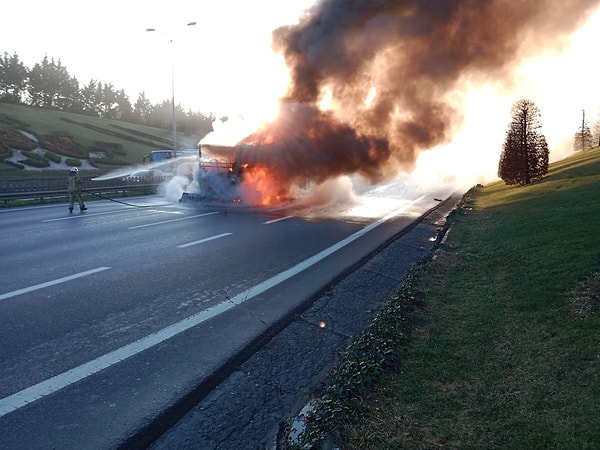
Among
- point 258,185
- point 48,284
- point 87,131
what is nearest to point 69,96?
point 87,131

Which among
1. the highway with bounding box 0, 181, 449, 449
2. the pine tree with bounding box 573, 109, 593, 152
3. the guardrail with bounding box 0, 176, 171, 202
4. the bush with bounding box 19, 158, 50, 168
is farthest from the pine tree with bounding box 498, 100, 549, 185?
the pine tree with bounding box 573, 109, 593, 152

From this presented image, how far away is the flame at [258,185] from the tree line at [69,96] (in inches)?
2107

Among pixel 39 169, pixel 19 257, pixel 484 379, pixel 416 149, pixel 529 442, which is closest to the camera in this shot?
pixel 529 442

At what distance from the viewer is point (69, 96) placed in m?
89.8

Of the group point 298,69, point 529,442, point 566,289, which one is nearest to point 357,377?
point 529,442

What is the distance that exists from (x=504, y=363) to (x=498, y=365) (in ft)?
0.20

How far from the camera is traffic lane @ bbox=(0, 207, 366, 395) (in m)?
4.41

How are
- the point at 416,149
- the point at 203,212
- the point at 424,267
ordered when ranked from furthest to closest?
the point at 416,149 < the point at 203,212 < the point at 424,267

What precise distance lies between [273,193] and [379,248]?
32.1 ft

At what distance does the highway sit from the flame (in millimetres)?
5768

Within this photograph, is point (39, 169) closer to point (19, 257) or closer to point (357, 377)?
point (19, 257)

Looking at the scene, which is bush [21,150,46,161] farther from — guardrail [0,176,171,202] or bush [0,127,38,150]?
guardrail [0,176,171,202]

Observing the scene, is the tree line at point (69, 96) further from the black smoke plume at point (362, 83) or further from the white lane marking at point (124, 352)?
the white lane marking at point (124, 352)

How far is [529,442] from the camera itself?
2.83m
